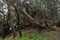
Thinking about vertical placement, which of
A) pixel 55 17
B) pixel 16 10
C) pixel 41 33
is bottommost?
pixel 41 33

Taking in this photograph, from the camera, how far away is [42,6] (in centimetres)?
880

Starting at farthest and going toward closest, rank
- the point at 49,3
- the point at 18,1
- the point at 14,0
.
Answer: the point at 49,3 < the point at 18,1 < the point at 14,0

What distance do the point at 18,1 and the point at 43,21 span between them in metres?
1.71

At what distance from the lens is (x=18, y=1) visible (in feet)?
26.6

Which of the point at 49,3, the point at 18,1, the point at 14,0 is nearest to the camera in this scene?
the point at 14,0

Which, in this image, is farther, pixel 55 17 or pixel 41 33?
pixel 55 17

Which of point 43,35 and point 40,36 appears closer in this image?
point 40,36

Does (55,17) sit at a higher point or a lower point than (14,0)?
lower

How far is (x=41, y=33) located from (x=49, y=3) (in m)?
1.62

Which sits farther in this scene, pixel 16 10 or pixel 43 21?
pixel 43 21

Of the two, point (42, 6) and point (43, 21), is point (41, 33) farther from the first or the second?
point (42, 6)

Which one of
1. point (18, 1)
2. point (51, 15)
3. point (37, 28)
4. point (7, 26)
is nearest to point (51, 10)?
point (51, 15)

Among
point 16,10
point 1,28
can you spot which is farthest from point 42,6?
point 1,28

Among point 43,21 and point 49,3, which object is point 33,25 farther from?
point 49,3
